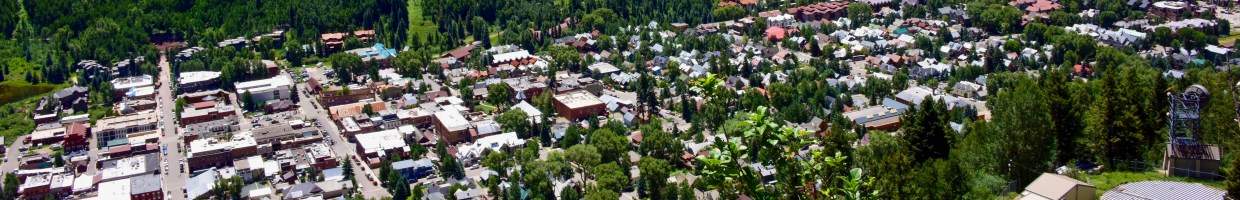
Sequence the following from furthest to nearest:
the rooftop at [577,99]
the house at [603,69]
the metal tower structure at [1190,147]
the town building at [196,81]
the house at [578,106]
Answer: the house at [603,69] < the town building at [196,81] < the rooftop at [577,99] < the house at [578,106] < the metal tower structure at [1190,147]

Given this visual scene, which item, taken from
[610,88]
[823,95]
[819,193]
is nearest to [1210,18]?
[823,95]

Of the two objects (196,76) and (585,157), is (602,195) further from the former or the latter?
(196,76)

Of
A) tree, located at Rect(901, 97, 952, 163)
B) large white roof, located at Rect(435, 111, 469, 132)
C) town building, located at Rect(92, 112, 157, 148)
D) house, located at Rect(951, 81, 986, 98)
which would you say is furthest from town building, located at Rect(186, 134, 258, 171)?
house, located at Rect(951, 81, 986, 98)

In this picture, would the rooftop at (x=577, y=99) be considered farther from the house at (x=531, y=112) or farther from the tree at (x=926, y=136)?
the tree at (x=926, y=136)

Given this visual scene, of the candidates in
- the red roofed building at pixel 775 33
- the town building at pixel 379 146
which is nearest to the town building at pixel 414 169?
the town building at pixel 379 146

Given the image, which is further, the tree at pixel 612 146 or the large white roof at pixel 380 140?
the large white roof at pixel 380 140

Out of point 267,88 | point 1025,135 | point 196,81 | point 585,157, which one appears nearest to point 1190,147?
point 1025,135
